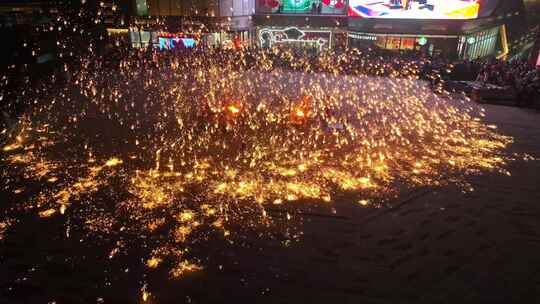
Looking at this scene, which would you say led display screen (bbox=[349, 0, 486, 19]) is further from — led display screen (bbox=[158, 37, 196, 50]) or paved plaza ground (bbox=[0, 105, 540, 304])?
paved plaza ground (bbox=[0, 105, 540, 304])

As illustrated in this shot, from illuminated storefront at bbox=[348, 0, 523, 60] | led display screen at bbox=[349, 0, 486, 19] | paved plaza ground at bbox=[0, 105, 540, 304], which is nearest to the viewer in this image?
paved plaza ground at bbox=[0, 105, 540, 304]

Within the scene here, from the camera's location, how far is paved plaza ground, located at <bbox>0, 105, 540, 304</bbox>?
486 cm

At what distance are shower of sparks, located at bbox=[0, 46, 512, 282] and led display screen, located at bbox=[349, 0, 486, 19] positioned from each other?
12051 mm

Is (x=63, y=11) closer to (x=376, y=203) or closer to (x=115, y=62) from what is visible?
(x=115, y=62)

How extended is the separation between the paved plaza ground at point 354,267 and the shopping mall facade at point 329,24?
2244cm

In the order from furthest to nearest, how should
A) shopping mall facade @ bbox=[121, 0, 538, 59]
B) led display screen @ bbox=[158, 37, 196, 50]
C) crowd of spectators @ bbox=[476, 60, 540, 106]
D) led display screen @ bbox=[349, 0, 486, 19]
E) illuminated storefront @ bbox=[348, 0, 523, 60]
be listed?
led display screen @ bbox=[158, 37, 196, 50]
shopping mall facade @ bbox=[121, 0, 538, 59]
illuminated storefront @ bbox=[348, 0, 523, 60]
led display screen @ bbox=[349, 0, 486, 19]
crowd of spectators @ bbox=[476, 60, 540, 106]

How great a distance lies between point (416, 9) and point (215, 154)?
76.6ft

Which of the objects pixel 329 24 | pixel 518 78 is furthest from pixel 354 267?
pixel 329 24

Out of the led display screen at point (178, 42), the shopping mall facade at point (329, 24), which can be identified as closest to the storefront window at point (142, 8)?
the shopping mall facade at point (329, 24)

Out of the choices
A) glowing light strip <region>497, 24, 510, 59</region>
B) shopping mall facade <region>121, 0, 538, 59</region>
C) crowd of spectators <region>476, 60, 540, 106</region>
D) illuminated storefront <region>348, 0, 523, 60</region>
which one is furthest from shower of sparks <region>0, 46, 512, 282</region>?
glowing light strip <region>497, 24, 510, 59</region>

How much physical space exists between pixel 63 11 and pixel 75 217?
2550 cm

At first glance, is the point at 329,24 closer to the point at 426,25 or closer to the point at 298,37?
the point at 298,37

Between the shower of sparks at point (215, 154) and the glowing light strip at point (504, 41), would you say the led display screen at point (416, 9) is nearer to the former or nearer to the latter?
the glowing light strip at point (504, 41)

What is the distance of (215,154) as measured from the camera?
933 centimetres
